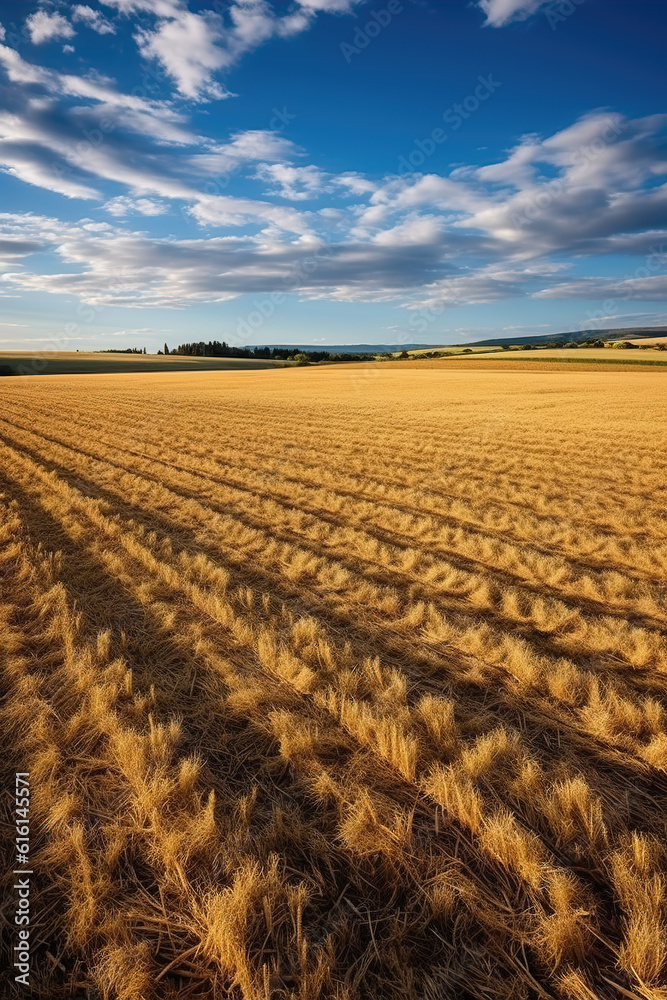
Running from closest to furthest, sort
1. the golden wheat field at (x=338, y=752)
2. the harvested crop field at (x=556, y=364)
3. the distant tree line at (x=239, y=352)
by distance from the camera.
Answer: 1. the golden wheat field at (x=338, y=752)
2. the harvested crop field at (x=556, y=364)
3. the distant tree line at (x=239, y=352)

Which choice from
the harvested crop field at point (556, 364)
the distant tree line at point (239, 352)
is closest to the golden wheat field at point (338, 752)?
the harvested crop field at point (556, 364)

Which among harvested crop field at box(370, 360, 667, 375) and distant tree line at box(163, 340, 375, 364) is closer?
harvested crop field at box(370, 360, 667, 375)

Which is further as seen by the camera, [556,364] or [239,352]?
[239,352]

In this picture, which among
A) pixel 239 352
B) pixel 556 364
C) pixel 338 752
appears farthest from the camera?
pixel 239 352

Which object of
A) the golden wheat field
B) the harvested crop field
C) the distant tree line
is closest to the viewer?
the golden wheat field

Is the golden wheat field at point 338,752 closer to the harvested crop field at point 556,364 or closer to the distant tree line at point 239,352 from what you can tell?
the harvested crop field at point 556,364

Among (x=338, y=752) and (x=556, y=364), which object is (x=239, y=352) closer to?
(x=556, y=364)

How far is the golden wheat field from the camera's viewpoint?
2.41m

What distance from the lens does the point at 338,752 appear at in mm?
3766

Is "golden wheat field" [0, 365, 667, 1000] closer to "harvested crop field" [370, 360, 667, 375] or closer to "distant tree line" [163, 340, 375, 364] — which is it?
"harvested crop field" [370, 360, 667, 375]

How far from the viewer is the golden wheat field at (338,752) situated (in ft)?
7.90

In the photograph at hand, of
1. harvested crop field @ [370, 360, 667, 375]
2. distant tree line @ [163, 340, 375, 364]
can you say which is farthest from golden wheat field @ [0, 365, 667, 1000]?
distant tree line @ [163, 340, 375, 364]

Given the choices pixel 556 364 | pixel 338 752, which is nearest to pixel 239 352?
pixel 556 364

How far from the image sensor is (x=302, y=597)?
656 cm
